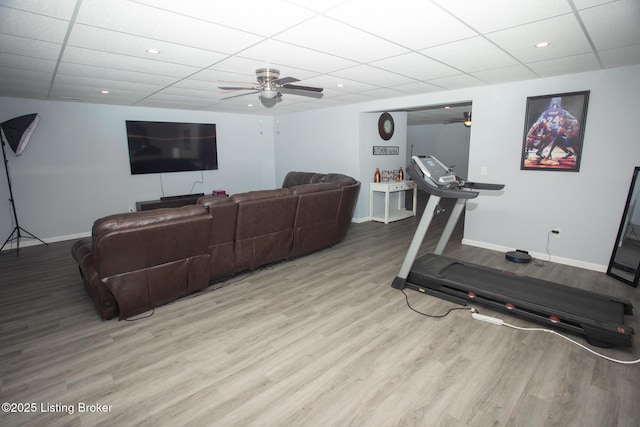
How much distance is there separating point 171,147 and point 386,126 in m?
4.52

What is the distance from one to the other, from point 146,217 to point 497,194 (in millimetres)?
4513

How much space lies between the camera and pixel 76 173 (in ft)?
18.0

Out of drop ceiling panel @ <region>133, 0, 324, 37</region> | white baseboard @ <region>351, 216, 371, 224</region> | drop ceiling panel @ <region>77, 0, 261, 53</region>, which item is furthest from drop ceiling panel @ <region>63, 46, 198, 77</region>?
white baseboard @ <region>351, 216, 371, 224</region>

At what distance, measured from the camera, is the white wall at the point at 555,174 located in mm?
3523

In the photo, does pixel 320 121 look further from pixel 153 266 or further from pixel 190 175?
pixel 153 266

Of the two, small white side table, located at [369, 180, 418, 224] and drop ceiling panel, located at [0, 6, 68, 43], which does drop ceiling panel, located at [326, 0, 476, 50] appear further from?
small white side table, located at [369, 180, 418, 224]

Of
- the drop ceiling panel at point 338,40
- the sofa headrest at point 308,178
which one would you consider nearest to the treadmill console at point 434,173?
the drop ceiling panel at point 338,40

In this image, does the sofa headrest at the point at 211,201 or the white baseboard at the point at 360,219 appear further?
the white baseboard at the point at 360,219

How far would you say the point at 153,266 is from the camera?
9.42ft

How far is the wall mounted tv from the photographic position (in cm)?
596

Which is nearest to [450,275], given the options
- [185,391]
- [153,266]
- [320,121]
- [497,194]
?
[497,194]

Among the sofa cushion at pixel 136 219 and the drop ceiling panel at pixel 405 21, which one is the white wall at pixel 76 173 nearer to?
the sofa cushion at pixel 136 219

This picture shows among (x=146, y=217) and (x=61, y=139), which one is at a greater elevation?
(x=61, y=139)

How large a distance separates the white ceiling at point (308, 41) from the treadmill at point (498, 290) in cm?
118
